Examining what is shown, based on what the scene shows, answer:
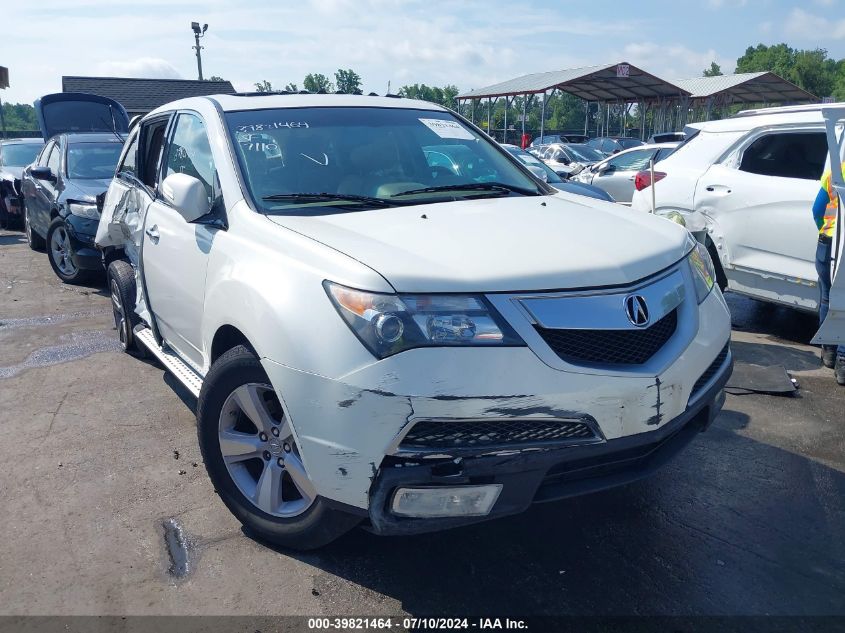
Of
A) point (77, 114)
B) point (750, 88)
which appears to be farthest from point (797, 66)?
point (77, 114)

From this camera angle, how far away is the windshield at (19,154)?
14.1m

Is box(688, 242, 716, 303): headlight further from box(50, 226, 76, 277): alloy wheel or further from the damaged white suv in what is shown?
A: box(50, 226, 76, 277): alloy wheel

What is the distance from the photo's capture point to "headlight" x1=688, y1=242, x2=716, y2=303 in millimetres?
3049

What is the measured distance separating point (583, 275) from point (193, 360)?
2.16 m

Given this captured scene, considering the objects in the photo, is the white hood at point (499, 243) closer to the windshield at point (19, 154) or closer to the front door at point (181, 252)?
the front door at point (181, 252)

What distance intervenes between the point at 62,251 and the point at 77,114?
568 centimetres

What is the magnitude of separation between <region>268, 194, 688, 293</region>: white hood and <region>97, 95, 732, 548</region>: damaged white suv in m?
0.01

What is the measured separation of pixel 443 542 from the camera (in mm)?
3172

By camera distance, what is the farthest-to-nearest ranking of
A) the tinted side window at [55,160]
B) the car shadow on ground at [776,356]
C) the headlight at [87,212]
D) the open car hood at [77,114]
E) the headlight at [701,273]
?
the open car hood at [77,114], the tinted side window at [55,160], the headlight at [87,212], the car shadow on ground at [776,356], the headlight at [701,273]

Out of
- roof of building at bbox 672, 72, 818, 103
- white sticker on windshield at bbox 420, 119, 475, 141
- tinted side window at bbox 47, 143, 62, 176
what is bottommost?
tinted side window at bbox 47, 143, 62, 176

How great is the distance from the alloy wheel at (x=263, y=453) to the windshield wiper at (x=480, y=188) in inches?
45.2

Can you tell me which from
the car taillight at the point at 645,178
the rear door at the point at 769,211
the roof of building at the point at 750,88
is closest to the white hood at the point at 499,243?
the rear door at the point at 769,211

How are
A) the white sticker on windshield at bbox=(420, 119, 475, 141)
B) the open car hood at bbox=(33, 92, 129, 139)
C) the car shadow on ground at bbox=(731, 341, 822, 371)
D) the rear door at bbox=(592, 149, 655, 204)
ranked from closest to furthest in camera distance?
the white sticker on windshield at bbox=(420, 119, 475, 141) → the car shadow on ground at bbox=(731, 341, 822, 371) → the open car hood at bbox=(33, 92, 129, 139) → the rear door at bbox=(592, 149, 655, 204)

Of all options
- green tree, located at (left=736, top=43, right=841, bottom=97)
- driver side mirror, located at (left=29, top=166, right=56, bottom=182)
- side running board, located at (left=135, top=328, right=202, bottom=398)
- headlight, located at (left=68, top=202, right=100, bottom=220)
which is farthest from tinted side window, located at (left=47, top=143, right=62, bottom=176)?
green tree, located at (left=736, top=43, right=841, bottom=97)
